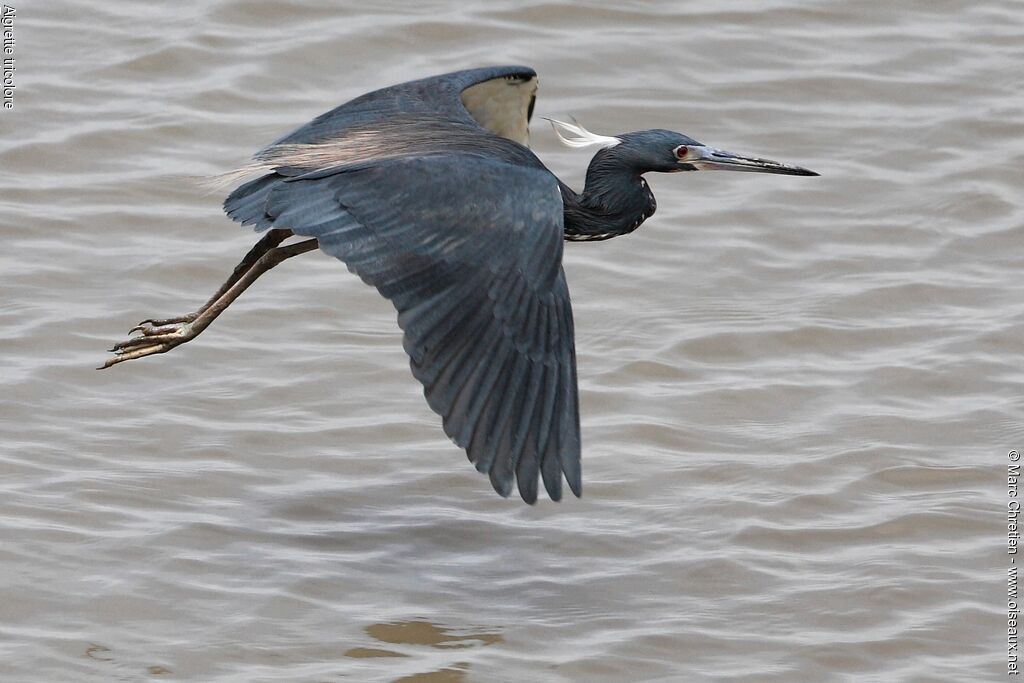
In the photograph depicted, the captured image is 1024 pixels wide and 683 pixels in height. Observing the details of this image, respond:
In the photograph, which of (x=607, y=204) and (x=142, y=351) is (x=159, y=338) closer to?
(x=142, y=351)

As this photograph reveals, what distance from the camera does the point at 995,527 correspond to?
6824 millimetres

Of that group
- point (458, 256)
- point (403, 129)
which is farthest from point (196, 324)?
point (458, 256)

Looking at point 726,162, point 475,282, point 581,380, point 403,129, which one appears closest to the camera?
point 475,282

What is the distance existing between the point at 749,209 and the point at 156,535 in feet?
12.5

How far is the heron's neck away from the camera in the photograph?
712 cm

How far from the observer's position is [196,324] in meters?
6.91

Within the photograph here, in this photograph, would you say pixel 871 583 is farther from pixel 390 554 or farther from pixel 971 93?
pixel 971 93

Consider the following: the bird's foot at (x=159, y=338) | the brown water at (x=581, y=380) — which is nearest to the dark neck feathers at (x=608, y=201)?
the brown water at (x=581, y=380)

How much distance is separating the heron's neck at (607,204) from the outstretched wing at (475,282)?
108 centimetres

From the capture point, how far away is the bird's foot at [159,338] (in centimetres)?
695

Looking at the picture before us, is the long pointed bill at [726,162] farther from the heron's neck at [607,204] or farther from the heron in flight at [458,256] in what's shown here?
the heron in flight at [458,256]

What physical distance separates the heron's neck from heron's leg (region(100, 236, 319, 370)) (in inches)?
39.7

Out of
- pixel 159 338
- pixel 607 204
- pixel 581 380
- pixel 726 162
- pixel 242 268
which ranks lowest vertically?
pixel 581 380

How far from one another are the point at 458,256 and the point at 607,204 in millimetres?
1516
